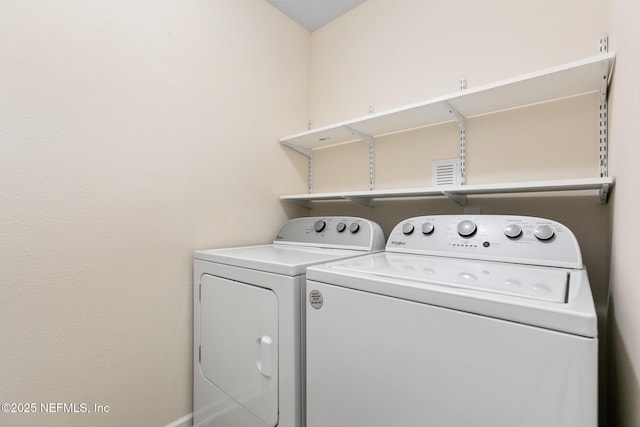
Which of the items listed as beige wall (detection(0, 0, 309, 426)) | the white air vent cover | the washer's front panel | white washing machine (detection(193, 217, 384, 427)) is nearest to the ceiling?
beige wall (detection(0, 0, 309, 426))

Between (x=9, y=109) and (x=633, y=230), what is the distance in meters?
1.81

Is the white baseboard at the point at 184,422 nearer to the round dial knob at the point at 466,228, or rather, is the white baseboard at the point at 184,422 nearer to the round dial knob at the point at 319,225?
the round dial knob at the point at 319,225

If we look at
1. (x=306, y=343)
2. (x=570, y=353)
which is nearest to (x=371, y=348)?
(x=306, y=343)

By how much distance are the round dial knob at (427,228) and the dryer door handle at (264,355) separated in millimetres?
810

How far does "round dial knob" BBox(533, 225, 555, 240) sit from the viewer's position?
1037 millimetres

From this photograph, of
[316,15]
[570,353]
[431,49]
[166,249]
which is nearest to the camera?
[570,353]

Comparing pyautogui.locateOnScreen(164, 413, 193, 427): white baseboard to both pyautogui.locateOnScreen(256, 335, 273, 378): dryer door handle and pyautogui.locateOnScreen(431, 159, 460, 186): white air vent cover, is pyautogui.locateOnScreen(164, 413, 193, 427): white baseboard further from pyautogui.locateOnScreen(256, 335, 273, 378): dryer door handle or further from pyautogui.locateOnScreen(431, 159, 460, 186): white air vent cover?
pyautogui.locateOnScreen(431, 159, 460, 186): white air vent cover

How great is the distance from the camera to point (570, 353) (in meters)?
0.54

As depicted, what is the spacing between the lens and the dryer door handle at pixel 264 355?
1.07 m

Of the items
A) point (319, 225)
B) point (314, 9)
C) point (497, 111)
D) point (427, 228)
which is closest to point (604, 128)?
point (497, 111)

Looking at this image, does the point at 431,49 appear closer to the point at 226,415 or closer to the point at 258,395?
the point at 258,395

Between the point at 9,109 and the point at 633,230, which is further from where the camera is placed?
the point at 9,109

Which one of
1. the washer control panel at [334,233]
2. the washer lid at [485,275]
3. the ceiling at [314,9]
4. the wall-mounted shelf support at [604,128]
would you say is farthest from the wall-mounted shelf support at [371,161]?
the wall-mounted shelf support at [604,128]

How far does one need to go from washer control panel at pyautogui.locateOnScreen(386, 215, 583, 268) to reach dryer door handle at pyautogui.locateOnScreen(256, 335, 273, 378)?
0.70 m
